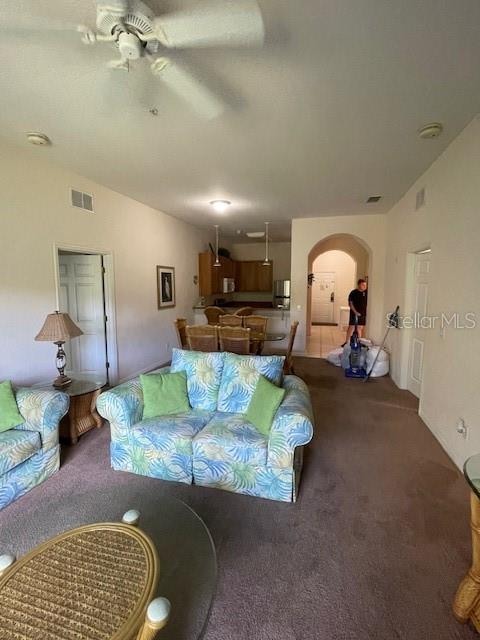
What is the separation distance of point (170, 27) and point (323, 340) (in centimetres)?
764

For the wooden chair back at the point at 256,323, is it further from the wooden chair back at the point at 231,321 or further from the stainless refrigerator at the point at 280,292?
the stainless refrigerator at the point at 280,292

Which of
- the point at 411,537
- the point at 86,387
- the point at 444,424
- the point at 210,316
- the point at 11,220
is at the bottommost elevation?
the point at 411,537

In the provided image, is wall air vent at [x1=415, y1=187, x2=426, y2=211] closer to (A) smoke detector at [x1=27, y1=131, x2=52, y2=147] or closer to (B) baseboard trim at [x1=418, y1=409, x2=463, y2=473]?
(B) baseboard trim at [x1=418, y1=409, x2=463, y2=473]

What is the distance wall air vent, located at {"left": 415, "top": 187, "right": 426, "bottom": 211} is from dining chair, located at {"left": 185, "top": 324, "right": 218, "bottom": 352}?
2.97 meters

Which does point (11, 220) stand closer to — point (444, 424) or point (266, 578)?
point (266, 578)

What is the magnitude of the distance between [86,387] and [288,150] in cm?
312

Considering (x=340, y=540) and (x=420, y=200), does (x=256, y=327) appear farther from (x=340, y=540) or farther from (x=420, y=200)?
(x=340, y=540)

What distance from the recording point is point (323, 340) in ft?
27.4

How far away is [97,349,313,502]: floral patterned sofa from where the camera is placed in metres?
2.18

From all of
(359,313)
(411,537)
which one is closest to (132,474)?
(411,537)

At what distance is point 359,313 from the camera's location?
259 inches

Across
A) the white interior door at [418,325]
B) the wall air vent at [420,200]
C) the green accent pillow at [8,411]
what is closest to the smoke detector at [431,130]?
the wall air vent at [420,200]

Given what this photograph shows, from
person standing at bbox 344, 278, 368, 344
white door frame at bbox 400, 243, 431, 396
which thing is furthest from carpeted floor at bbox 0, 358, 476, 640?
person standing at bbox 344, 278, 368, 344

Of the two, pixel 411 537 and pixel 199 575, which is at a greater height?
pixel 199 575
